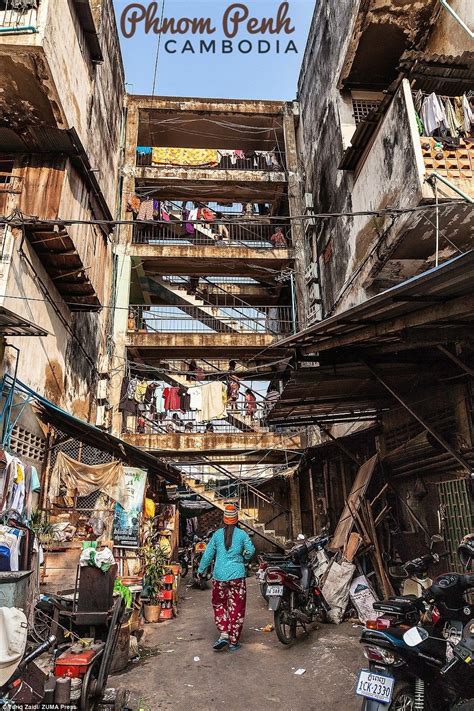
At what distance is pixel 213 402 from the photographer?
1620cm

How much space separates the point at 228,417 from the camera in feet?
58.5

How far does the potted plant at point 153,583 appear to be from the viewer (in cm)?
893

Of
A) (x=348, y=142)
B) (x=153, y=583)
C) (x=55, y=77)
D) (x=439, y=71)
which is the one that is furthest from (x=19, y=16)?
(x=153, y=583)

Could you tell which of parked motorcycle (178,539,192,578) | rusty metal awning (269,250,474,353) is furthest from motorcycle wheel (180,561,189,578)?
rusty metal awning (269,250,474,353)

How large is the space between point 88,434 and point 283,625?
5518 mm

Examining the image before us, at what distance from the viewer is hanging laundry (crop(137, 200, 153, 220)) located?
18.8 metres

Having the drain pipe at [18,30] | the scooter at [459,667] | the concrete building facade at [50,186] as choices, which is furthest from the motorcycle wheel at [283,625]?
the drain pipe at [18,30]

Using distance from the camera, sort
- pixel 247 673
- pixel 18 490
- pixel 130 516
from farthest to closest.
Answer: pixel 130 516, pixel 18 490, pixel 247 673

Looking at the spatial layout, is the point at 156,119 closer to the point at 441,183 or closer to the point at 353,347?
the point at 441,183

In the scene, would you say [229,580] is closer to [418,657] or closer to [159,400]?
[418,657]

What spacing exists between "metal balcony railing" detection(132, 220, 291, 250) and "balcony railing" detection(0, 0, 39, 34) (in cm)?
1018

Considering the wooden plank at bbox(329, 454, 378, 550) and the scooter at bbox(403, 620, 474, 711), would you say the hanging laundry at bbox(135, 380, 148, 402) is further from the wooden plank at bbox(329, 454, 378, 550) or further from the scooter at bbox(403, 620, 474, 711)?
the scooter at bbox(403, 620, 474, 711)

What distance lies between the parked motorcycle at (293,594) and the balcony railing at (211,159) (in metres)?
16.0

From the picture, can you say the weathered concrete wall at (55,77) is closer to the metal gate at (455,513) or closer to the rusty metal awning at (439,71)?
the rusty metal awning at (439,71)
